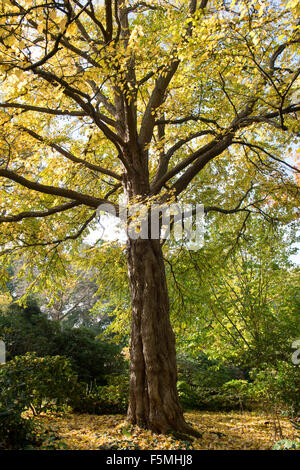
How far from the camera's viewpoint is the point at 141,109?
7746 millimetres

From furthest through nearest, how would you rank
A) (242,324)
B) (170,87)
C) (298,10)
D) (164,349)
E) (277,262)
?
(277,262), (242,324), (170,87), (164,349), (298,10)

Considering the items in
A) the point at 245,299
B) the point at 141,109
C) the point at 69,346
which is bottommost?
the point at 69,346

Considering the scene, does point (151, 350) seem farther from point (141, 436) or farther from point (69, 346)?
point (69, 346)

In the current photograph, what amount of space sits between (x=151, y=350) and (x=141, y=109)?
5.66 m

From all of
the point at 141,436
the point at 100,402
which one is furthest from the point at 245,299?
the point at 141,436

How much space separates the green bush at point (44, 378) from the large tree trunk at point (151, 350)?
1272 mm

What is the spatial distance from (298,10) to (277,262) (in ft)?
22.7

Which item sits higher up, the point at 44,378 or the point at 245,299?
the point at 245,299

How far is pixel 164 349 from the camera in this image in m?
A: 4.46

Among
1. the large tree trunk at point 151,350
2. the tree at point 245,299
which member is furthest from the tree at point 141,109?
the tree at point 245,299

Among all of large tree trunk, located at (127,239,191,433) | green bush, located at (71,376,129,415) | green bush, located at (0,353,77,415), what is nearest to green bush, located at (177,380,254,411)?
green bush, located at (71,376,129,415)
